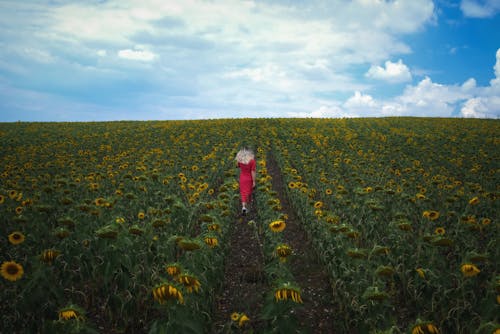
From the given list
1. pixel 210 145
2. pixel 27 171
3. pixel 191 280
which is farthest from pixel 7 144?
pixel 191 280

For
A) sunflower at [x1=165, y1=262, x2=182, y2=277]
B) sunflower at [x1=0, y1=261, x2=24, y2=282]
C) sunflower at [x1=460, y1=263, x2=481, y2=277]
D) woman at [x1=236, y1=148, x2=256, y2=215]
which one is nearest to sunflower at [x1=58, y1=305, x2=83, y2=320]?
sunflower at [x1=165, y1=262, x2=182, y2=277]

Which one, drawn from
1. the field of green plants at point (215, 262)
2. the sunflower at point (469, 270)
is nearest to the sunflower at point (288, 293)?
the field of green plants at point (215, 262)

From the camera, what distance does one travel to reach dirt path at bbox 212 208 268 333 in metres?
4.33

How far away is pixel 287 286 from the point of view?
2750 mm

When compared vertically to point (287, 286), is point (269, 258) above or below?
below

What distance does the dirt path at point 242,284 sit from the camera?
433 centimetres

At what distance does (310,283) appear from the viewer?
5309mm

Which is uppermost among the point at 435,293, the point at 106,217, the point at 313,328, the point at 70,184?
the point at 70,184

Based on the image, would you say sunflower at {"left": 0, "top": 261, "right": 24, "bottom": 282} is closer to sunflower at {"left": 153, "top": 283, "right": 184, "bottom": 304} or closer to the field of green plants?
the field of green plants

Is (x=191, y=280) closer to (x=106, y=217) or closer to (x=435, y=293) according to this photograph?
(x=435, y=293)

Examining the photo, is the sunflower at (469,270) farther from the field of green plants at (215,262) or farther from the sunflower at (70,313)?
the sunflower at (70,313)

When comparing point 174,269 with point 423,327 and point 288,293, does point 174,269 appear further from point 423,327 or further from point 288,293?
point 423,327

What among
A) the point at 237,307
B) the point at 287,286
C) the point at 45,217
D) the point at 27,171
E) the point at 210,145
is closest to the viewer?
the point at 287,286

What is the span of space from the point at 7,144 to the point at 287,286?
81.8 feet
